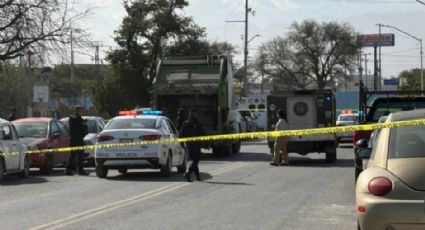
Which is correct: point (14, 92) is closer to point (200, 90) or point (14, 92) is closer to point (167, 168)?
point (200, 90)

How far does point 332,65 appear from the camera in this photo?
8662cm

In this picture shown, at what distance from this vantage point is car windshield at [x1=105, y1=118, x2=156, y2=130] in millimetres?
17375

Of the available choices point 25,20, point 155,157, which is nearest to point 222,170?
point 155,157

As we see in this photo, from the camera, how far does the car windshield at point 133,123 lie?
17375 mm

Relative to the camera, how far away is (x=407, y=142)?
683cm

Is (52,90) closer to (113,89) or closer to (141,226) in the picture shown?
(113,89)

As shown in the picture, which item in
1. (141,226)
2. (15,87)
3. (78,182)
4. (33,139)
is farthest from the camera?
(15,87)

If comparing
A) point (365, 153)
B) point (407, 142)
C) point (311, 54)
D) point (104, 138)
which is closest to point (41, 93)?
point (104, 138)

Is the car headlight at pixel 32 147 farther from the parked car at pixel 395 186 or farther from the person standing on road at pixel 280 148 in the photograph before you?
the parked car at pixel 395 186

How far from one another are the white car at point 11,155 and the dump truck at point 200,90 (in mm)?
8416

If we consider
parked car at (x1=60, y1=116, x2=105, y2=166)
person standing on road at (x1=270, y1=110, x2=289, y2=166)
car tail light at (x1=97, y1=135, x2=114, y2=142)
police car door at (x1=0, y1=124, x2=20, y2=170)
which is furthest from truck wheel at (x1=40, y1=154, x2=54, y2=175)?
person standing on road at (x1=270, y1=110, x2=289, y2=166)

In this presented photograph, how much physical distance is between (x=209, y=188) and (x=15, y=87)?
54.0 m

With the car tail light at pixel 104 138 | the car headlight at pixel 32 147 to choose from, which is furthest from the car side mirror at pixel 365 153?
the car headlight at pixel 32 147

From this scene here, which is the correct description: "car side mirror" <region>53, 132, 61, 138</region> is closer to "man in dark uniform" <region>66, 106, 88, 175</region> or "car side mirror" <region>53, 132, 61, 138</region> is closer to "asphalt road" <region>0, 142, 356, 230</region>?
"man in dark uniform" <region>66, 106, 88, 175</region>
